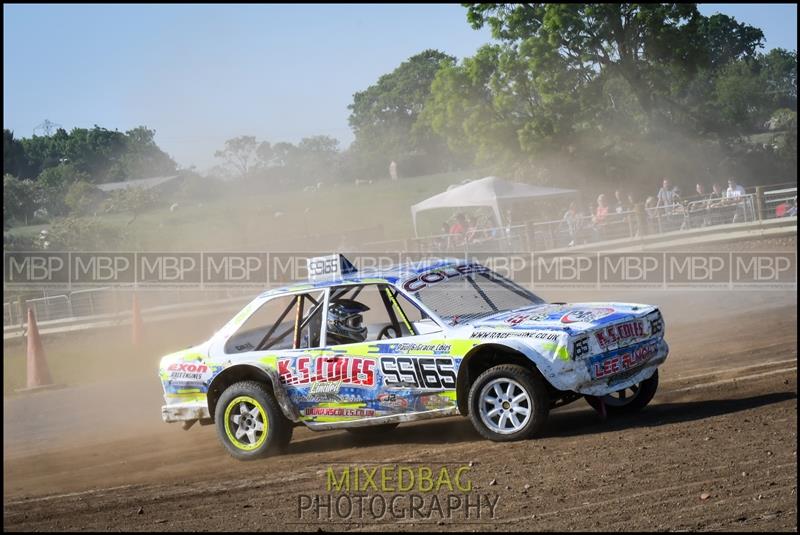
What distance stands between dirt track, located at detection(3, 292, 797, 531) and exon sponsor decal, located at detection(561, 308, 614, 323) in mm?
886

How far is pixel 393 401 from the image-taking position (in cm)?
782

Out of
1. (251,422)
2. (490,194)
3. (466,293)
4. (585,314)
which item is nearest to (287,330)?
(251,422)

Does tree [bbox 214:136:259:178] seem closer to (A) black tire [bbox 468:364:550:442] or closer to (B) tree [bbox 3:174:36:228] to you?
(B) tree [bbox 3:174:36:228]

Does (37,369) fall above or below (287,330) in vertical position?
below

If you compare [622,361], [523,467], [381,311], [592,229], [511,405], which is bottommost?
[523,467]

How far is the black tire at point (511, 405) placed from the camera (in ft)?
23.9

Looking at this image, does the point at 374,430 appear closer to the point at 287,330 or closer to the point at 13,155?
the point at 287,330

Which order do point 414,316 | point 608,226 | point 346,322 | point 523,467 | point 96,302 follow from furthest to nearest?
point 608,226 → point 96,302 → point 346,322 → point 414,316 → point 523,467

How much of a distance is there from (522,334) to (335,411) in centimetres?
176

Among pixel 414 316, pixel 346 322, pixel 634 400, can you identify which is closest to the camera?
pixel 414 316

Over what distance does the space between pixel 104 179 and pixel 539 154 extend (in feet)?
47.5

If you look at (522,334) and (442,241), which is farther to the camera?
(442,241)

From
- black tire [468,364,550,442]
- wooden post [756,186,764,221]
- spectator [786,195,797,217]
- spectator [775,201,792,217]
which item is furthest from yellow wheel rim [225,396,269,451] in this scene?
spectator [786,195,797,217]

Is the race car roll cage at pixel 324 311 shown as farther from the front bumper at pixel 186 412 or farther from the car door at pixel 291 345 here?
the front bumper at pixel 186 412
